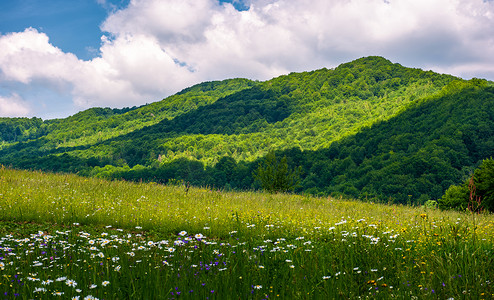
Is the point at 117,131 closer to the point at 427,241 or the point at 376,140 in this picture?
the point at 376,140

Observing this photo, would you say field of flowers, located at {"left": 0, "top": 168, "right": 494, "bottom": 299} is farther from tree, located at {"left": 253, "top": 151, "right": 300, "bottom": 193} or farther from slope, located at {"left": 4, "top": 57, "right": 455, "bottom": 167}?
slope, located at {"left": 4, "top": 57, "right": 455, "bottom": 167}

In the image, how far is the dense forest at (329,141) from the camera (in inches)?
2670

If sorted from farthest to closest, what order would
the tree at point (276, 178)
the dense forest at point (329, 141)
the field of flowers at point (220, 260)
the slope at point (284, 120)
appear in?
the slope at point (284, 120) < the dense forest at point (329, 141) < the tree at point (276, 178) < the field of flowers at point (220, 260)

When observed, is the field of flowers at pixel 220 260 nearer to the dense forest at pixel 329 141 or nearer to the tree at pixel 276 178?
the dense forest at pixel 329 141

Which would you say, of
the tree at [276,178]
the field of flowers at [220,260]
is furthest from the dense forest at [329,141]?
the field of flowers at [220,260]

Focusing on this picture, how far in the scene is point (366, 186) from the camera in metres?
66.4

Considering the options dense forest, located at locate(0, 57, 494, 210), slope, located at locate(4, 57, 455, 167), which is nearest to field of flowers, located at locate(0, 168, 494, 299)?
dense forest, located at locate(0, 57, 494, 210)

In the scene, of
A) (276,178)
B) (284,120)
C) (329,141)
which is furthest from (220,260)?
(284,120)

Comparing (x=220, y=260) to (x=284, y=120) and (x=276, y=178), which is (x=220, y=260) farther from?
(x=284, y=120)

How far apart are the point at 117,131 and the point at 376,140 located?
154 metres

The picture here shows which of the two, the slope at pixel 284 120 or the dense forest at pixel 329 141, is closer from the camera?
the dense forest at pixel 329 141

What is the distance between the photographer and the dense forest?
222 feet

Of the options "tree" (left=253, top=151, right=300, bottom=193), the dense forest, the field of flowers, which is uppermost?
the dense forest

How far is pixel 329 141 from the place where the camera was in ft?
356
